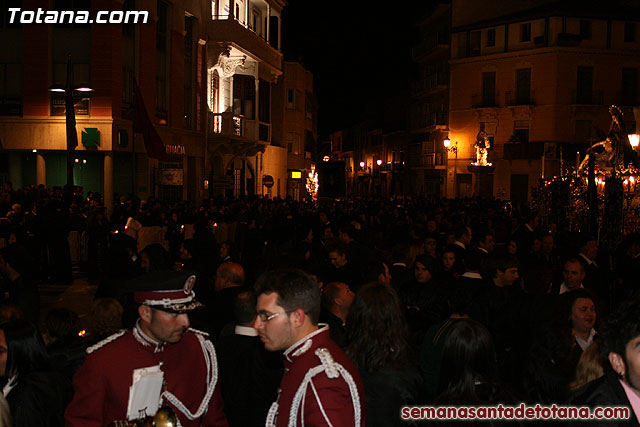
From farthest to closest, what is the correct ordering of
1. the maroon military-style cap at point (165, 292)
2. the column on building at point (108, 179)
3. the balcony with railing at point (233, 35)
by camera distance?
the balcony with railing at point (233, 35)
the column on building at point (108, 179)
the maroon military-style cap at point (165, 292)

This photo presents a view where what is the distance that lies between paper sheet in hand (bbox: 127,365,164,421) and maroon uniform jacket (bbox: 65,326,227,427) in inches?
1.1

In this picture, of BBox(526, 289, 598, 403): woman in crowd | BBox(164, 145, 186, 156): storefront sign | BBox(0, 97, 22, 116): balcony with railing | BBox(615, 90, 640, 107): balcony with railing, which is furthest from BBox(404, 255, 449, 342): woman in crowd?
BBox(615, 90, 640, 107): balcony with railing

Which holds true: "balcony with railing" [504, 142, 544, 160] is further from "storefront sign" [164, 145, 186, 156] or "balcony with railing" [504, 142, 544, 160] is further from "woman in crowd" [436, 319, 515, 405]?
"woman in crowd" [436, 319, 515, 405]

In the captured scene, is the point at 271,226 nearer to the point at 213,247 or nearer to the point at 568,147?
the point at 213,247

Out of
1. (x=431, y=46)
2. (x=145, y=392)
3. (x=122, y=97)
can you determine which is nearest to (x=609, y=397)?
(x=145, y=392)

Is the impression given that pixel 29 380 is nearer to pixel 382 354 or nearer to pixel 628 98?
pixel 382 354

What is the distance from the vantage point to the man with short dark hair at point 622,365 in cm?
273

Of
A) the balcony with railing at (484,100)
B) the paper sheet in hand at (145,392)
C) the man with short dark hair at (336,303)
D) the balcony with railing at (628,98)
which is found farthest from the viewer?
the balcony with railing at (484,100)

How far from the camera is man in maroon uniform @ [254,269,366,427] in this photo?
3.23 m

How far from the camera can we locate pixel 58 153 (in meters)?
24.9

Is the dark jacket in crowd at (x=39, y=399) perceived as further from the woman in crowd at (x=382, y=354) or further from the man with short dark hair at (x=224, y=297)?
the man with short dark hair at (x=224, y=297)

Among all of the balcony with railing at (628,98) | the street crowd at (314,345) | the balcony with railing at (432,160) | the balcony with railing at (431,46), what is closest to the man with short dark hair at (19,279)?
the street crowd at (314,345)

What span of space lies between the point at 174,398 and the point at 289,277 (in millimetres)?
1046

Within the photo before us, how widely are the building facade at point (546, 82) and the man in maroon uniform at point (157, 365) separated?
40718mm
